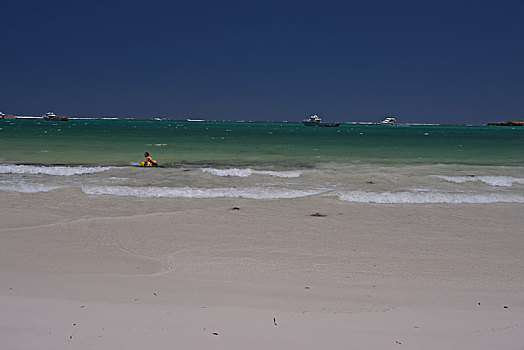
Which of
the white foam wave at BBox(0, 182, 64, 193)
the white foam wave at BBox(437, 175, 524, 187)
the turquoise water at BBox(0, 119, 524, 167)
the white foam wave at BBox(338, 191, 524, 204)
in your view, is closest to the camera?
the white foam wave at BBox(338, 191, 524, 204)

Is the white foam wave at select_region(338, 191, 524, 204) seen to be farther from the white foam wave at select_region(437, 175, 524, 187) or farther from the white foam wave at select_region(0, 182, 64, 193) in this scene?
the white foam wave at select_region(0, 182, 64, 193)

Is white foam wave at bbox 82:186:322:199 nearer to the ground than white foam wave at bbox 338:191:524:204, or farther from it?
nearer to the ground

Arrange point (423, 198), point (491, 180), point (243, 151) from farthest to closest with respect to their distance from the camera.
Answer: point (243, 151), point (491, 180), point (423, 198)

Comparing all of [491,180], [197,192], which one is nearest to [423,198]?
[491,180]

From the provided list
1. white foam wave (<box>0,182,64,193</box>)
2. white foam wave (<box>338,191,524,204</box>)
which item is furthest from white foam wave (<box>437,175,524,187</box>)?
white foam wave (<box>0,182,64,193</box>)

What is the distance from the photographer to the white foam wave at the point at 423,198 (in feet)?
37.4

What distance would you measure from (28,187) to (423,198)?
1167 cm

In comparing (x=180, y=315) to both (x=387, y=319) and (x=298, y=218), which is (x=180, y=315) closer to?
(x=387, y=319)

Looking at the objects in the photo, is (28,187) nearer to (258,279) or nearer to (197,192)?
(197,192)

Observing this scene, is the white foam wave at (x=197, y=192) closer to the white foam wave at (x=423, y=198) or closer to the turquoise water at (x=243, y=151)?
the white foam wave at (x=423, y=198)

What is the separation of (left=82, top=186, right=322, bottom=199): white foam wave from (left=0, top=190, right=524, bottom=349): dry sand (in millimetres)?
1939

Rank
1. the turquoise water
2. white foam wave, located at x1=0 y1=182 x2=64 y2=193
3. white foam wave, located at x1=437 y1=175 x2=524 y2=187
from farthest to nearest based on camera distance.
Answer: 1. the turquoise water
2. white foam wave, located at x1=437 y1=175 x2=524 y2=187
3. white foam wave, located at x1=0 y1=182 x2=64 y2=193

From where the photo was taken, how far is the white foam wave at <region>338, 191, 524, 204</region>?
11.4 m

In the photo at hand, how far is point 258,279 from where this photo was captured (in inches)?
216
